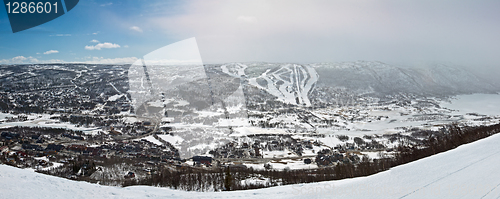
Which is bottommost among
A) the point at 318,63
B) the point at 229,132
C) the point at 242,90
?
the point at 229,132

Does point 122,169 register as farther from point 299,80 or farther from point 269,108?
point 299,80

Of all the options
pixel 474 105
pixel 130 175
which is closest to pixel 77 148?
pixel 130 175

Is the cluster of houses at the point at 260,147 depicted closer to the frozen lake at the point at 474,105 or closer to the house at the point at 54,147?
the house at the point at 54,147

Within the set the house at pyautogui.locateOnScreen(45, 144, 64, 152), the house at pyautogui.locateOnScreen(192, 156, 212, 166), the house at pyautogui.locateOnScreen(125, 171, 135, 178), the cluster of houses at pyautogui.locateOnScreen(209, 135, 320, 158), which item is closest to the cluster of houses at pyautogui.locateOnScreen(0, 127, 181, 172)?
the house at pyautogui.locateOnScreen(45, 144, 64, 152)

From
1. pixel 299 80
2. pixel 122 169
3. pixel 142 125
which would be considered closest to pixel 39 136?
pixel 142 125

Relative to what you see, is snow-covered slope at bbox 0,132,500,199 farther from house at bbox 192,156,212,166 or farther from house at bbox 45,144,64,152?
house at bbox 45,144,64,152

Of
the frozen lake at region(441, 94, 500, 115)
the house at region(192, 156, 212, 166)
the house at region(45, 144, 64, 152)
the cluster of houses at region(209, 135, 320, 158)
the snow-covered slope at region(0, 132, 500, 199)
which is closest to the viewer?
the snow-covered slope at region(0, 132, 500, 199)
